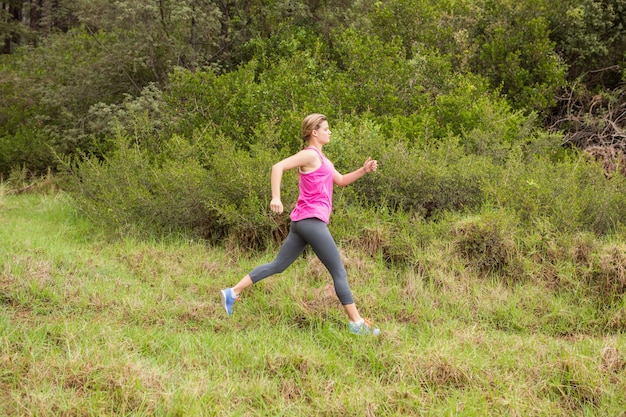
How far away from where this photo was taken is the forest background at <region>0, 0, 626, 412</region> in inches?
250

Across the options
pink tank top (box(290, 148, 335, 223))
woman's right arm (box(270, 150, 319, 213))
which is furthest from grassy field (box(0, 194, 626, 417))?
woman's right arm (box(270, 150, 319, 213))

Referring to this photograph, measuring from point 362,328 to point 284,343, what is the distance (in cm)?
63

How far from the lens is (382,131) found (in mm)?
9453

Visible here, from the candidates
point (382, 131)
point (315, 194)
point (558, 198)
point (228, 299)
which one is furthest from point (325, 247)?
point (382, 131)

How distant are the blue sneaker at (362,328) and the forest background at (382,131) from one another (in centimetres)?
65

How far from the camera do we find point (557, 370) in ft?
13.8

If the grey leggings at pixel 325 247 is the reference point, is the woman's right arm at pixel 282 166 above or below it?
above

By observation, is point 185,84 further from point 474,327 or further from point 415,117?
point 474,327

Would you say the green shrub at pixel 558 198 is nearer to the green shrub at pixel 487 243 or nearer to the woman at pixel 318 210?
the green shrub at pixel 487 243

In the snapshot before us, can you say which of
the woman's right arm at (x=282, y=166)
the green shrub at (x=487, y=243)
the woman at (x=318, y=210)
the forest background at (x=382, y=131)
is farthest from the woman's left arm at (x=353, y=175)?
the green shrub at (x=487, y=243)

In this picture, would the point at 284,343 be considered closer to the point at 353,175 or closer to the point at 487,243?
the point at 353,175

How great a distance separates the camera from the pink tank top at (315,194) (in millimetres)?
4777

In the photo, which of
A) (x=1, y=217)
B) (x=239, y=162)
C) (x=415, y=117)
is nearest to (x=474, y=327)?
(x=239, y=162)

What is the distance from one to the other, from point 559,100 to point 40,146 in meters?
11.4
